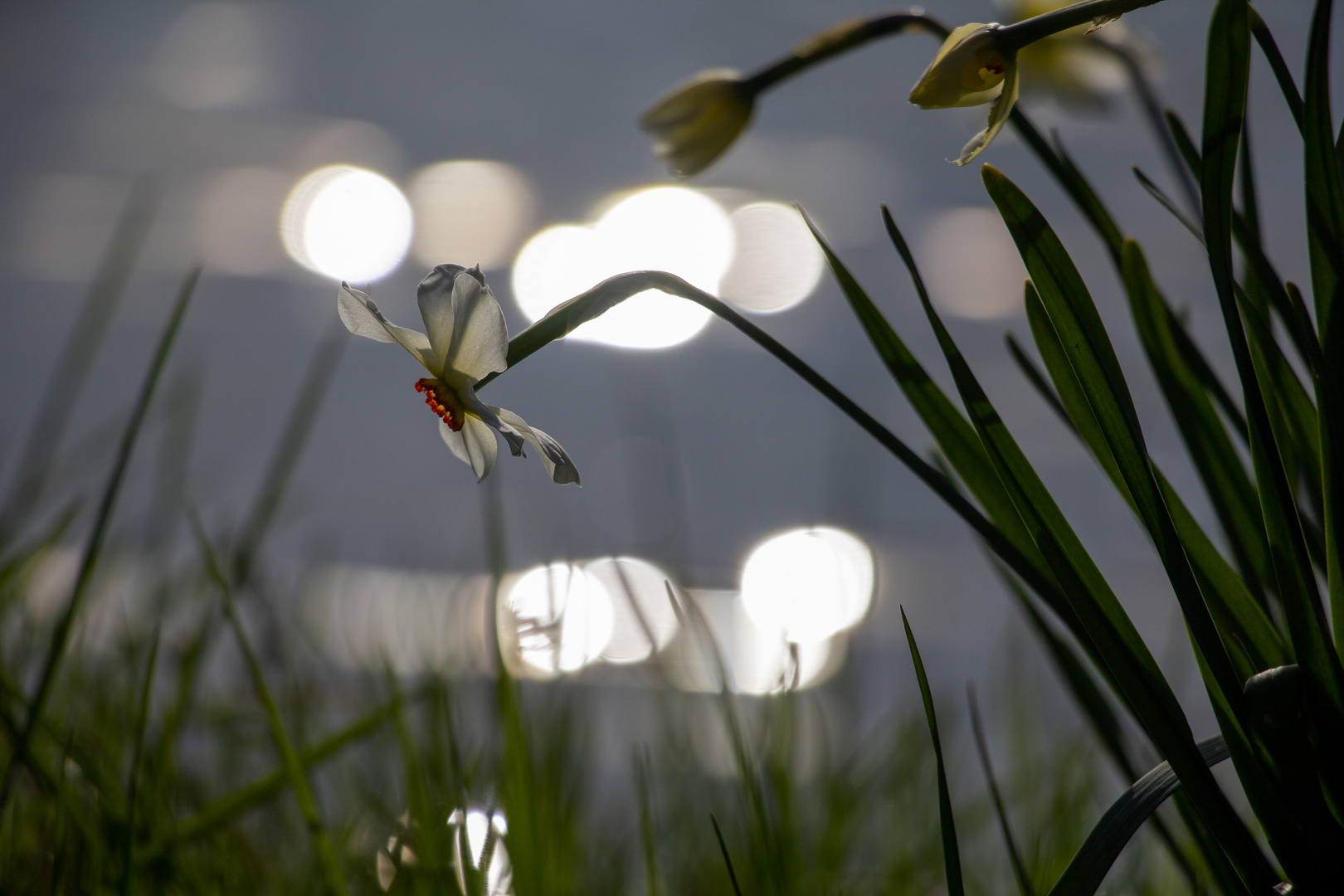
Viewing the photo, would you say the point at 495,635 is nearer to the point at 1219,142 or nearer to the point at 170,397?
the point at 1219,142

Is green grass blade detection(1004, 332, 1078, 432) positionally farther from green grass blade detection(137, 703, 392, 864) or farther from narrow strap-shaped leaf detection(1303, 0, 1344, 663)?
green grass blade detection(137, 703, 392, 864)

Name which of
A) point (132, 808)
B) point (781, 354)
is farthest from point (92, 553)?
point (781, 354)

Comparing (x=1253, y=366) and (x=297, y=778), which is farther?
(x=297, y=778)

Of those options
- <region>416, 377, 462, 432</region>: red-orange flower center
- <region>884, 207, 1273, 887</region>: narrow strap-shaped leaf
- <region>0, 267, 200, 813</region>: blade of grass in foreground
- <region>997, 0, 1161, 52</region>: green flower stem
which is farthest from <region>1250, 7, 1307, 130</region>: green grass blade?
<region>0, 267, 200, 813</region>: blade of grass in foreground

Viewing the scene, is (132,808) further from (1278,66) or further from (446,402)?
(1278,66)

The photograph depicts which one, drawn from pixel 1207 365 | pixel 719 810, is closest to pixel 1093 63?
pixel 1207 365
